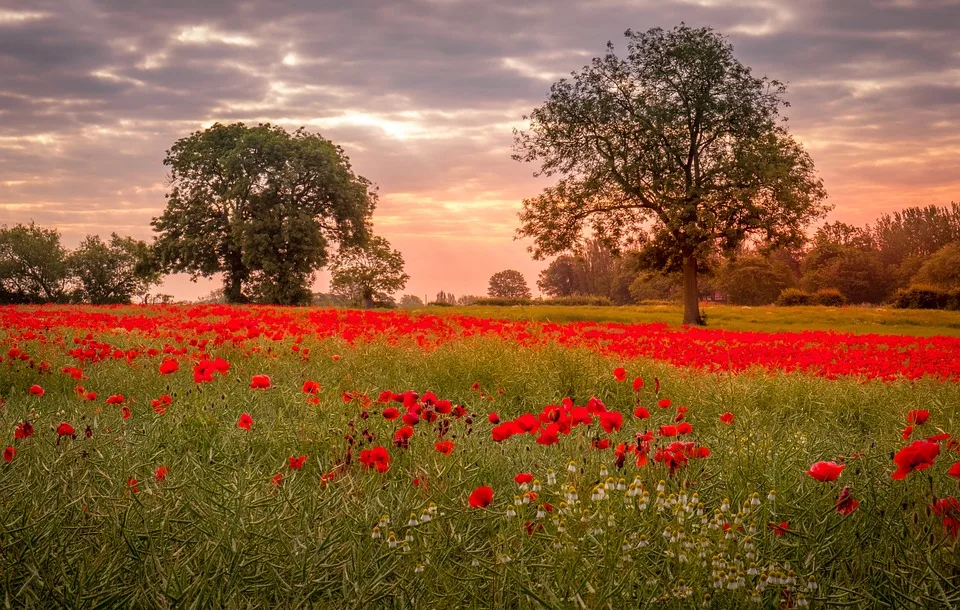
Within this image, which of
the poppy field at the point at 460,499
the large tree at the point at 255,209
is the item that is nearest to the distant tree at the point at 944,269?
the large tree at the point at 255,209

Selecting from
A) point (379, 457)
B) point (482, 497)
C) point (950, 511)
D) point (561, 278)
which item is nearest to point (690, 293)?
point (950, 511)

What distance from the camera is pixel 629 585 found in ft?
8.85

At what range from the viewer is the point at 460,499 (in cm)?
379

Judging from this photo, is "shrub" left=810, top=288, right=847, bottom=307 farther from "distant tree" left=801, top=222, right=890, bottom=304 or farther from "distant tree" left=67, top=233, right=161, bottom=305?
"distant tree" left=67, top=233, right=161, bottom=305

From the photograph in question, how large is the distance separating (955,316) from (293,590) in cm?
3623

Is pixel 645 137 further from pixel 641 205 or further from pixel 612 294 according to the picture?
pixel 612 294

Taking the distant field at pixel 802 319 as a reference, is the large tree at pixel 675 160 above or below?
above

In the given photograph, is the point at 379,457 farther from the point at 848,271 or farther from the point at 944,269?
the point at 848,271

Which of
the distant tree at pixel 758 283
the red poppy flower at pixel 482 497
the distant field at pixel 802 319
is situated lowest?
the distant field at pixel 802 319

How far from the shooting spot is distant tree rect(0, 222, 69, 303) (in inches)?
2190

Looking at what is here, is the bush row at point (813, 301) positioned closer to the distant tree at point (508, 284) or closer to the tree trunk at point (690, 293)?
the tree trunk at point (690, 293)

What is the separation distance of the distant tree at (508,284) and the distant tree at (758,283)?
40.1m

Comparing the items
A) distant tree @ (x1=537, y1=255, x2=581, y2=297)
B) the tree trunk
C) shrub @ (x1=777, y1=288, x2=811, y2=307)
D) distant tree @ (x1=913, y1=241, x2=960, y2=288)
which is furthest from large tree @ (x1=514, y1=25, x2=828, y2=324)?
distant tree @ (x1=537, y1=255, x2=581, y2=297)

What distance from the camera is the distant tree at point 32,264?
5562 cm
